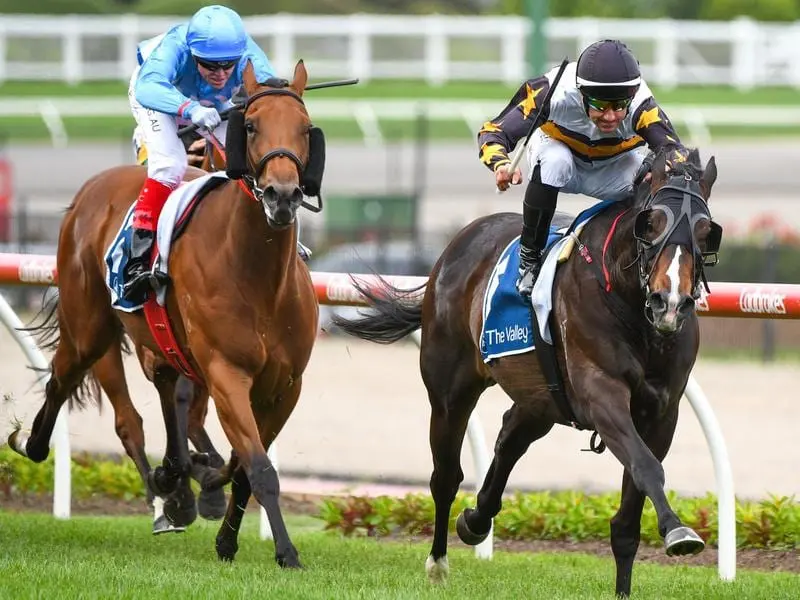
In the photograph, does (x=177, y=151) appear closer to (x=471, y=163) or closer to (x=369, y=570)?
(x=369, y=570)

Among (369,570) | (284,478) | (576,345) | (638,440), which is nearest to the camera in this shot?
(638,440)

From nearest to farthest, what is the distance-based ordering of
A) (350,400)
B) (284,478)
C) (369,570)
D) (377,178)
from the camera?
(369,570) → (284,478) → (350,400) → (377,178)

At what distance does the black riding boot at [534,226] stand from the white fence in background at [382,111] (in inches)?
963

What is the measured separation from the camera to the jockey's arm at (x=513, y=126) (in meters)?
6.12

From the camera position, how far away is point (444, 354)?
6832 millimetres

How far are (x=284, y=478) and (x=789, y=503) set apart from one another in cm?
358

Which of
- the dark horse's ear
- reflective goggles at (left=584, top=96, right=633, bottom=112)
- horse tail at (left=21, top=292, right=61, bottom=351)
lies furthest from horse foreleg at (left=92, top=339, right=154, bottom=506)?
reflective goggles at (left=584, top=96, right=633, bottom=112)

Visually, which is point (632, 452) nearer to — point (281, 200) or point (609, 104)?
point (609, 104)

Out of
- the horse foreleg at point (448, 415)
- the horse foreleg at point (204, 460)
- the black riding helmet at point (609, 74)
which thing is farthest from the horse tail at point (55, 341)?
the black riding helmet at point (609, 74)

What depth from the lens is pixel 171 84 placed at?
6941mm

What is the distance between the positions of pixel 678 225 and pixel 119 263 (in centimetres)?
277

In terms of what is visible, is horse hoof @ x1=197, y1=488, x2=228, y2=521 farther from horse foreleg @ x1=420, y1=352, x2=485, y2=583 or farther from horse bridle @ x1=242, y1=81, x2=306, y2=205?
horse bridle @ x1=242, y1=81, x2=306, y2=205

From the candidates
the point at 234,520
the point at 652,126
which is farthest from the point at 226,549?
the point at 652,126

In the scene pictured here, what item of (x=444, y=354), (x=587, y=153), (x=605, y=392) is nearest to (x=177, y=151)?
(x=444, y=354)
